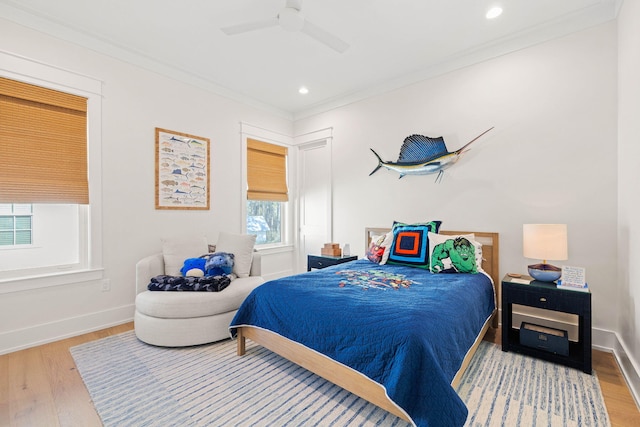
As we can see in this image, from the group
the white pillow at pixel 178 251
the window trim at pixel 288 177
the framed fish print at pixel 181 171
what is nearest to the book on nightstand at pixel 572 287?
the white pillow at pixel 178 251

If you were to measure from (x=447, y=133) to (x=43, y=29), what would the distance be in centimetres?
401

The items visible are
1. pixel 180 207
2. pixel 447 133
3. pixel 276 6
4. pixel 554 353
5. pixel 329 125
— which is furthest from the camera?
pixel 329 125

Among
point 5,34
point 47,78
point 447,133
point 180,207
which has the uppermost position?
point 5,34

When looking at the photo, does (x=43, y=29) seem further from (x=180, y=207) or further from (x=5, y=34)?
(x=180, y=207)

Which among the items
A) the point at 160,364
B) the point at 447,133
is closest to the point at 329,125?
the point at 447,133

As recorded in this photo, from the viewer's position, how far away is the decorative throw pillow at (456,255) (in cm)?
262

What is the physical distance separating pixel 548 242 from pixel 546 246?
0.11 ft

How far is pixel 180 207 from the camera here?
3.55 metres

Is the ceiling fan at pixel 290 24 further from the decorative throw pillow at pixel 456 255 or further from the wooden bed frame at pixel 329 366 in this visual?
the wooden bed frame at pixel 329 366

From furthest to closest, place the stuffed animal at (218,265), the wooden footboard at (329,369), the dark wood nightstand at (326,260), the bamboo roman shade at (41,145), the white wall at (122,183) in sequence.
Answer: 1. the dark wood nightstand at (326,260)
2. the stuffed animal at (218,265)
3. the white wall at (122,183)
4. the bamboo roman shade at (41,145)
5. the wooden footboard at (329,369)

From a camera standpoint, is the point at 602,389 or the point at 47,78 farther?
the point at 47,78

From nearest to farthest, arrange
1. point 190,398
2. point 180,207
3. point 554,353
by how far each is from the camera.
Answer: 1. point 190,398
2. point 554,353
3. point 180,207

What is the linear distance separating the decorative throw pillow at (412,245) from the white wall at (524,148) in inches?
17.8

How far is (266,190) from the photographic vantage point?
4.57 meters
